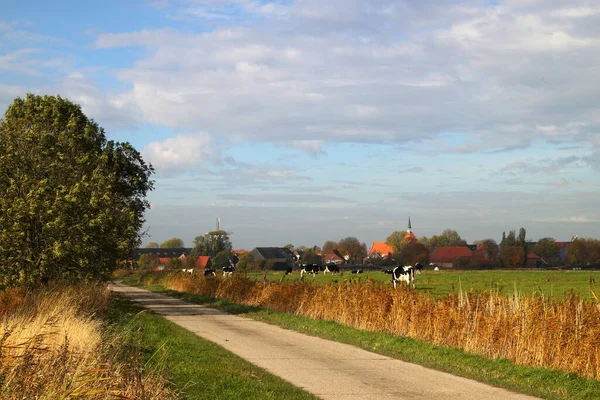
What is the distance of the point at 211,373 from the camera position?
544 inches

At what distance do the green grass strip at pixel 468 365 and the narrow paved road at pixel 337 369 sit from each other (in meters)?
0.51

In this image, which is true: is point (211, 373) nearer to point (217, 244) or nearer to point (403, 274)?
point (403, 274)

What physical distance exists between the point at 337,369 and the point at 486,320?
14.2 feet

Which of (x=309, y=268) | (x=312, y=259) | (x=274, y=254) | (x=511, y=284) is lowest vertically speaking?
(x=511, y=284)

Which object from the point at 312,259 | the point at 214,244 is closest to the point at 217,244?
the point at 214,244

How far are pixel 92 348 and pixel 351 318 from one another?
13.8 meters

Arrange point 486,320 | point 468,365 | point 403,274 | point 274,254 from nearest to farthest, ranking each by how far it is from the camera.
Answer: point 468,365 < point 486,320 < point 403,274 < point 274,254

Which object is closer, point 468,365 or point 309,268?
point 468,365

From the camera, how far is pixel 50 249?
26.2 meters

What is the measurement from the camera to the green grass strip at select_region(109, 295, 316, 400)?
465 inches

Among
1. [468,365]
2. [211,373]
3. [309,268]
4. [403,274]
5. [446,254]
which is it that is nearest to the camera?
[211,373]

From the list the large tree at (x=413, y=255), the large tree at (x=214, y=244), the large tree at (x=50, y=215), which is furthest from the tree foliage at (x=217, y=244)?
the large tree at (x=50, y=215)

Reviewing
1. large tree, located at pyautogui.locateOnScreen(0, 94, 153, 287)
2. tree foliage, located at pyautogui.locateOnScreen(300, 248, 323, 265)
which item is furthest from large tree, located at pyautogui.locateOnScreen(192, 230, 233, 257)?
large tree, located at pyautogui.locateOnScreen(0, 94, 153, 287)

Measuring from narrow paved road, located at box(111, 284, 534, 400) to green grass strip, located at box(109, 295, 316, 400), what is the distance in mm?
479
